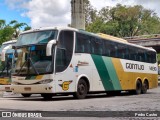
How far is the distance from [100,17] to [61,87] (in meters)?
70.8

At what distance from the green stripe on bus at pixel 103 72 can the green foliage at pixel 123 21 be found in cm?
5872

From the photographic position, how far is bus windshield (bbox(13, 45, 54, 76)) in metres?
15.3

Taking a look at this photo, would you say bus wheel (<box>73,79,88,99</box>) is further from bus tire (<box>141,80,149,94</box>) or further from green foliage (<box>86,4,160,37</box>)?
green foliage (<box>86,4,160,37</box>)

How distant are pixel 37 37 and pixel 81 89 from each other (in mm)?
3183

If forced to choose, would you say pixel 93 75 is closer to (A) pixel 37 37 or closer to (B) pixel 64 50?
(B) pixel 64 50

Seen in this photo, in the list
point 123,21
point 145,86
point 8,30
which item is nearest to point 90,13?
point 123,21

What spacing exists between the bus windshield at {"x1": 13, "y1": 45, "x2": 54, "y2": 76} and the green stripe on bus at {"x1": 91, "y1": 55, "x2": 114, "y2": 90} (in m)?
3.61

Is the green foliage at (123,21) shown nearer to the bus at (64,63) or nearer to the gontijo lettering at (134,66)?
the gontijo lettering at (134,66)

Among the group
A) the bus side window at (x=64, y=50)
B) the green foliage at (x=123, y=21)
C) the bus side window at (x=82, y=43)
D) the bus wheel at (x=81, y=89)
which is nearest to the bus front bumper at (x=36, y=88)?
the bus side window at (x=64, y=50)

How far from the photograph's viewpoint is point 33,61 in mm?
15594

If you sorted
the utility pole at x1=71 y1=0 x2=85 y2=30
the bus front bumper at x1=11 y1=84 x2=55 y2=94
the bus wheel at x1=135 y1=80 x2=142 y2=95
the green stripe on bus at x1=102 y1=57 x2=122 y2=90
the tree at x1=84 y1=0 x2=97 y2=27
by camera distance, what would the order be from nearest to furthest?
1. the bus front bumper at x1=11 y1=84 x2=55 y2=94
2. the green stripe on bus at x1=102 y1=57 x2=122 y2=90
3. the bus wheel at x1=135 y1=80 x2=142 y2=95
4. the utility pole at x1=71 y1=0 x2=85 y2=30
5. the tree at x1=84 y1=0 x2=97 y2=27

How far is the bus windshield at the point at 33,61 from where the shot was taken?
15.3 m

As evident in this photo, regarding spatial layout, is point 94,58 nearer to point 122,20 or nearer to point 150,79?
point 150,79

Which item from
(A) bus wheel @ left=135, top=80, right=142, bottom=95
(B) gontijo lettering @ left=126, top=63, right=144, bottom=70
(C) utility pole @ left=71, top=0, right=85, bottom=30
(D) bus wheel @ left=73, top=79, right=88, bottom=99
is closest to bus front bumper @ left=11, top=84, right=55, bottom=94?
(D) bus wheel @ left=73, top=79, right=88, bottom=99
